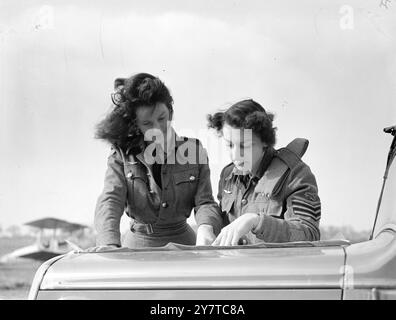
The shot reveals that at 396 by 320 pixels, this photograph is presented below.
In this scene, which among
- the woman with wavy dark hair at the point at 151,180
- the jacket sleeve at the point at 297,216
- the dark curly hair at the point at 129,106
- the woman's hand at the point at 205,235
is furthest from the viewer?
the woman with wavy dark hair at the point at 151,180

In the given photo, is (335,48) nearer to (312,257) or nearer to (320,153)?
(320,153)

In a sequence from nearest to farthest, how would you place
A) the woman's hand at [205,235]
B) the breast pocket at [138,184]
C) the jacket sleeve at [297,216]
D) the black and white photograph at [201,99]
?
1. the black and white photograph at [201,99]
2. the jacket sleeve at [297,216]
3. the woman's hand at [205,235]
4. the breast pocket at [138,184]

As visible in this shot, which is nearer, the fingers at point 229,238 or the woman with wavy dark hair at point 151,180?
the fingers at point 229,238

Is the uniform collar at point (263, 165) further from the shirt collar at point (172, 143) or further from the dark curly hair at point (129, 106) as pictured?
the dark curly hair at point (129, 106)

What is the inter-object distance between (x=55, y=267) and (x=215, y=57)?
682mm

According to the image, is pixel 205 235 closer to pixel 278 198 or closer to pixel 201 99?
pixel 278 198

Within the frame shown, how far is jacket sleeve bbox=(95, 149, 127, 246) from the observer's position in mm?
2355

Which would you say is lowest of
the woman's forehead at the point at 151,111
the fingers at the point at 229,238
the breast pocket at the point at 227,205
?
the fingers at the point at 229,238

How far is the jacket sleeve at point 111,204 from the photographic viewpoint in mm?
2355

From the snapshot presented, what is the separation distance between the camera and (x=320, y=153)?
2.11 m

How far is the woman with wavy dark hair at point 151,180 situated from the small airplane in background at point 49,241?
12.8 inches

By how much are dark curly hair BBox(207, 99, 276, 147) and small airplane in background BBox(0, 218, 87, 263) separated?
0.50 meters

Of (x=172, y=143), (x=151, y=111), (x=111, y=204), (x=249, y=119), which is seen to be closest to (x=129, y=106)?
(x=151, y=111)

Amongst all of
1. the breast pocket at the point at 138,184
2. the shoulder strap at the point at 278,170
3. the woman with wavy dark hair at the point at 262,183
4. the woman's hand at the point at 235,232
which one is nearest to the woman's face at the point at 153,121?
the breast pocket at the point at 138,184
